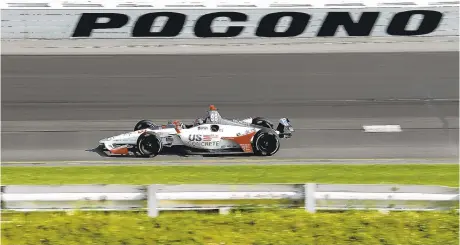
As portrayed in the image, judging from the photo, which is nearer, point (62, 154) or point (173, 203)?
point (173, 203)

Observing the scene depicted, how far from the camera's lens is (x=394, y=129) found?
73.5 feet

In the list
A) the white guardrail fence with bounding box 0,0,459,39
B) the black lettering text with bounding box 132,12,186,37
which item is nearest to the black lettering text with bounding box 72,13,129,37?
the white guardrail fence with bounding box 0,0,459,39

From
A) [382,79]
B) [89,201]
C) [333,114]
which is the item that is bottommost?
[89,201]

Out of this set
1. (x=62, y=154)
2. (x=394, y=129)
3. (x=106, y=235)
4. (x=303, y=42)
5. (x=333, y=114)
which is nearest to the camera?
(x=106, y=235)

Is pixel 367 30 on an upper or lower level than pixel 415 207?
upper

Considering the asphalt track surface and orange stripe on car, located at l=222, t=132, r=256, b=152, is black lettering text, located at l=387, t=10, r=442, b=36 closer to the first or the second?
the asphalt track surface

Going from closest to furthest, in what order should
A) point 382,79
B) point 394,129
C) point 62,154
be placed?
1. point 62,154
2. point 394,129
3. point 382,79

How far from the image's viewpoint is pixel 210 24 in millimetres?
30078

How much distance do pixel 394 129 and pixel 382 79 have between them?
516cm

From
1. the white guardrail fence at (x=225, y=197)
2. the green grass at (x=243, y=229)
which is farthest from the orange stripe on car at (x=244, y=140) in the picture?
the green grass at (x=243, y=229)

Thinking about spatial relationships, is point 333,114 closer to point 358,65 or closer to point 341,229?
point 358,65

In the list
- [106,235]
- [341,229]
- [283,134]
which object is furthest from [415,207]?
[283,134]

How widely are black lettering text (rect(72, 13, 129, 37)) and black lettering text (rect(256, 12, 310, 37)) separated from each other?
197 inches

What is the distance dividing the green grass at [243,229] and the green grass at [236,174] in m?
5.26
